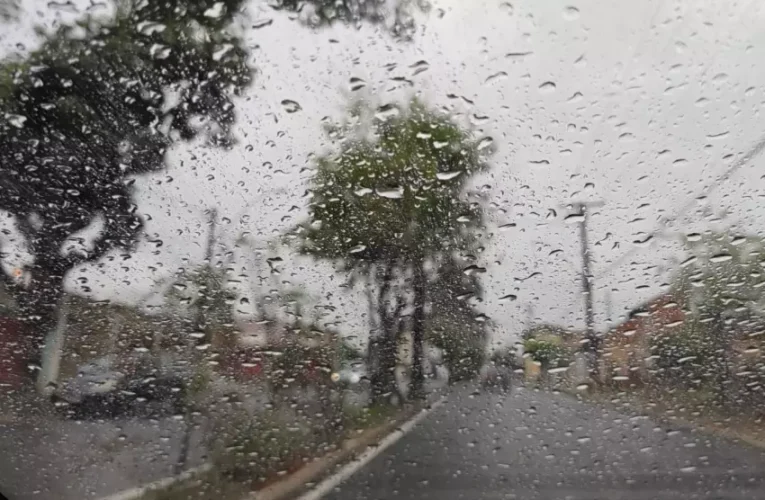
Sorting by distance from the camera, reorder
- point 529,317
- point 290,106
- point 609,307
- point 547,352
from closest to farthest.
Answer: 1. point 290,106
2. point 609,307
3. point 529,317
4. point 547,352

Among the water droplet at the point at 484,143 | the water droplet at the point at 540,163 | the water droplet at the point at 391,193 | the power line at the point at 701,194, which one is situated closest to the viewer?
the power line at the point at 701,194

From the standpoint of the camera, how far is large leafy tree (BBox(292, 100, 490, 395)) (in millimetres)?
4301

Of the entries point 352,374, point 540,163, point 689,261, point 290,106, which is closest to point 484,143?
point 540,163

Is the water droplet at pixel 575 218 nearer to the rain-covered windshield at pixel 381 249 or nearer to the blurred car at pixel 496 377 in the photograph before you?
the rain-covered windshield at pixel 381 249

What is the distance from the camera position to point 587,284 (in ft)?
15.9

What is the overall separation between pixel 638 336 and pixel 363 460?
2132mm

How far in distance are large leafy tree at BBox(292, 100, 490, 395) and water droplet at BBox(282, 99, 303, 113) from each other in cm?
30

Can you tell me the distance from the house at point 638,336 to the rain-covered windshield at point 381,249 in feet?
0.06

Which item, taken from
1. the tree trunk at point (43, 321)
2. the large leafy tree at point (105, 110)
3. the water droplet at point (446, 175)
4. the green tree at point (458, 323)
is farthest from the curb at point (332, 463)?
the water droplet at point (446, 175)

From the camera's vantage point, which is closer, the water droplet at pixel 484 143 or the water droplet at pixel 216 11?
the water droplet at pixel 216 11

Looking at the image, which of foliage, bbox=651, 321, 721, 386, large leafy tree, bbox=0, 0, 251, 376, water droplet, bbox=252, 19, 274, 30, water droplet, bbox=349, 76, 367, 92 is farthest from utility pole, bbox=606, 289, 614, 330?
water droplet, bbox=252, 19, 274, 30

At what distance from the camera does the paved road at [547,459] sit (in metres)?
4.83

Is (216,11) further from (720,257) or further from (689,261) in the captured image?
(720,257)

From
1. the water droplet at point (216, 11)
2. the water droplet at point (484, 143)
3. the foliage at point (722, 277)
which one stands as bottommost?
the foliage at point (722, 277)
